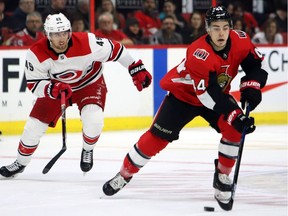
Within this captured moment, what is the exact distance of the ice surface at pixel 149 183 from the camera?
5.55 meters

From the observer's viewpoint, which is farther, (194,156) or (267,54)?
(267,54)

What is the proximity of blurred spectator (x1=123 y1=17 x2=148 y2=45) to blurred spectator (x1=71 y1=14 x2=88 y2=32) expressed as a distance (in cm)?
57

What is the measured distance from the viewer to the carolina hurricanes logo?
273 inches

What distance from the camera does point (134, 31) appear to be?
1095cm

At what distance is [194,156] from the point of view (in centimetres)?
845

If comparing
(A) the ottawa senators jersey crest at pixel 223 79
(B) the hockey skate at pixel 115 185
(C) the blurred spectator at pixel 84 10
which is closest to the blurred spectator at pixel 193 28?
(C) the blurred spectator at pixel 84 10

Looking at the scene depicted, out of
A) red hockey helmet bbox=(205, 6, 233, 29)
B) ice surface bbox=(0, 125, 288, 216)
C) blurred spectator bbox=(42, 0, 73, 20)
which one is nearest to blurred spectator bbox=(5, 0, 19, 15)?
blurred spectator bbox=(42, 0, 73, 20)

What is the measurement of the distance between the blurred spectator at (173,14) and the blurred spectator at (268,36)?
3.52 feet

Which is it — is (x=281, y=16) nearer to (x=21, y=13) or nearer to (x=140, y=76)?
(x=21, y=13)

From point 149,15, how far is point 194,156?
305 cm

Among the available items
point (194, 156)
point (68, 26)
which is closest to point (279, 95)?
point (194, 156)

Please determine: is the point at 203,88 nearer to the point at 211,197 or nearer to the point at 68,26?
the point at 211,197

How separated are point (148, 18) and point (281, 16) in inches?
76.5

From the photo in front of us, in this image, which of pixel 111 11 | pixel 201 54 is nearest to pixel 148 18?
pixel 111 11
